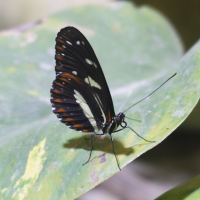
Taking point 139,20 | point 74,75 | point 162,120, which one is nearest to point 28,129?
point 74,75

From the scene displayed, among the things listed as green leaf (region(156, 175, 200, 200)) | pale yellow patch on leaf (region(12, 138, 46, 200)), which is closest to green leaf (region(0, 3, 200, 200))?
pale yellow patch on leaf (region(12, 138, 46, 200))

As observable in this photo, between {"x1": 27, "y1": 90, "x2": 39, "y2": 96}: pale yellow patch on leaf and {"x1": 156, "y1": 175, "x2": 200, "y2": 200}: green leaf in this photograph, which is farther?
{"x1": 27, "y1": 90, "x2": 39, "y2": 96}: pale yellow patch on leaf

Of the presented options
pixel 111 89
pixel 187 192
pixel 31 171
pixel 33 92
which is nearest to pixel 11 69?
pixel 33 92

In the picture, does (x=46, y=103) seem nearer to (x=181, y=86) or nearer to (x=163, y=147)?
(x=181, y=86)

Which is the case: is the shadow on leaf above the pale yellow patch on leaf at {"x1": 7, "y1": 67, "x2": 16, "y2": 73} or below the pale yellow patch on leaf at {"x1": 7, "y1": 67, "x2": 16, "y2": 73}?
above

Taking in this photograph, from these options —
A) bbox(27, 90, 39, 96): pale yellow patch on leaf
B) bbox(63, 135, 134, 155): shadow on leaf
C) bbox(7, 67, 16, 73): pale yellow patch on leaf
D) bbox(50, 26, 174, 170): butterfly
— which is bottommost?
bbox(27, 90, 39, 96): pale yellow patch on leaf

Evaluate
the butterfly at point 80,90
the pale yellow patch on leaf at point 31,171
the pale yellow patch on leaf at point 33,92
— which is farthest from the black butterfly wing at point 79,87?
the pale yellow patch on leaf at point 33,92

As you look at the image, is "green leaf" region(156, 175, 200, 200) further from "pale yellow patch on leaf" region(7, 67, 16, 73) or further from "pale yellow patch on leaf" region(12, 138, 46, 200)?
Answer: "pale yellow patch on leaf" region(7, 67, 16, 73)
